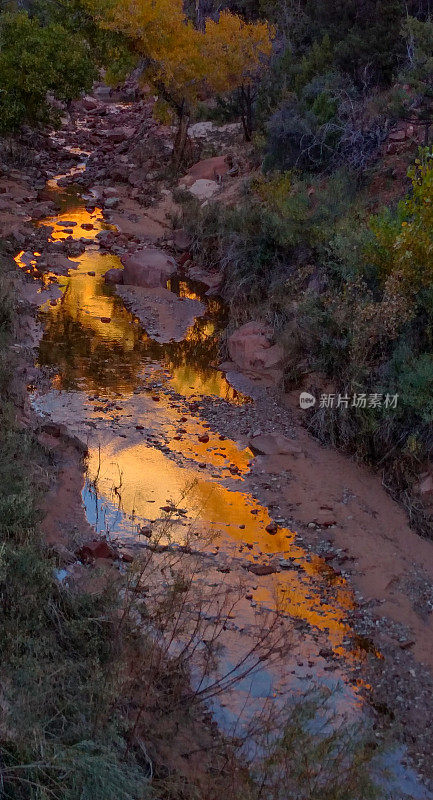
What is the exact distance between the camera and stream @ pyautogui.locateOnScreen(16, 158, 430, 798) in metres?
5.90

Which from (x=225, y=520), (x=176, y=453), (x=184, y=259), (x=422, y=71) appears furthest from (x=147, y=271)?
(x=225, y=520)

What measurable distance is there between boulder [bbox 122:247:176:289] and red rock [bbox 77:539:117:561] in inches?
309

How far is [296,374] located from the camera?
395 inches

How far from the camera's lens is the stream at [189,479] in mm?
5898

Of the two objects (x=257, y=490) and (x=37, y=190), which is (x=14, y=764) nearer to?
(x=257, y=490)

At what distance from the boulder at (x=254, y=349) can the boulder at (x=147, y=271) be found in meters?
2.98

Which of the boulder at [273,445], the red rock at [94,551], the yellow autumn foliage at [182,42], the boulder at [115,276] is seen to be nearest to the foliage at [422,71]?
the yellow autumn foliage at [182,42]

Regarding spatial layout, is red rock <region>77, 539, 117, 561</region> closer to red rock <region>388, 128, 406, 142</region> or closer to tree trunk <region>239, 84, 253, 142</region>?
red rock <region>388, 128, 406, 142</region>

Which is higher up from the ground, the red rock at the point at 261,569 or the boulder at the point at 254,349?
the boulder at the point at 254,349

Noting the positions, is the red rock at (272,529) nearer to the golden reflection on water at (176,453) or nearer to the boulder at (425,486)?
the golden reflection on water at (176,453)

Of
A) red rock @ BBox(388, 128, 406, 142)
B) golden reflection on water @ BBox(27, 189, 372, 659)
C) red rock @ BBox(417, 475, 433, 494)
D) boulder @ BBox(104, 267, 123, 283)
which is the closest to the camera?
golden reflection on water @ BBox(27, 189, 372, 659)

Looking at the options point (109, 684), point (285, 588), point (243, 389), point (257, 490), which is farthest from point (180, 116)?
point (109, 684)

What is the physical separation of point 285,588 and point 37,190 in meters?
14.9

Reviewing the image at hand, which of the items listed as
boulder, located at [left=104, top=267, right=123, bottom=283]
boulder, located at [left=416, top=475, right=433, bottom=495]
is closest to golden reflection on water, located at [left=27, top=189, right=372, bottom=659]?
boulder, located at [left=104, top=267, right=123, bottom=283]
